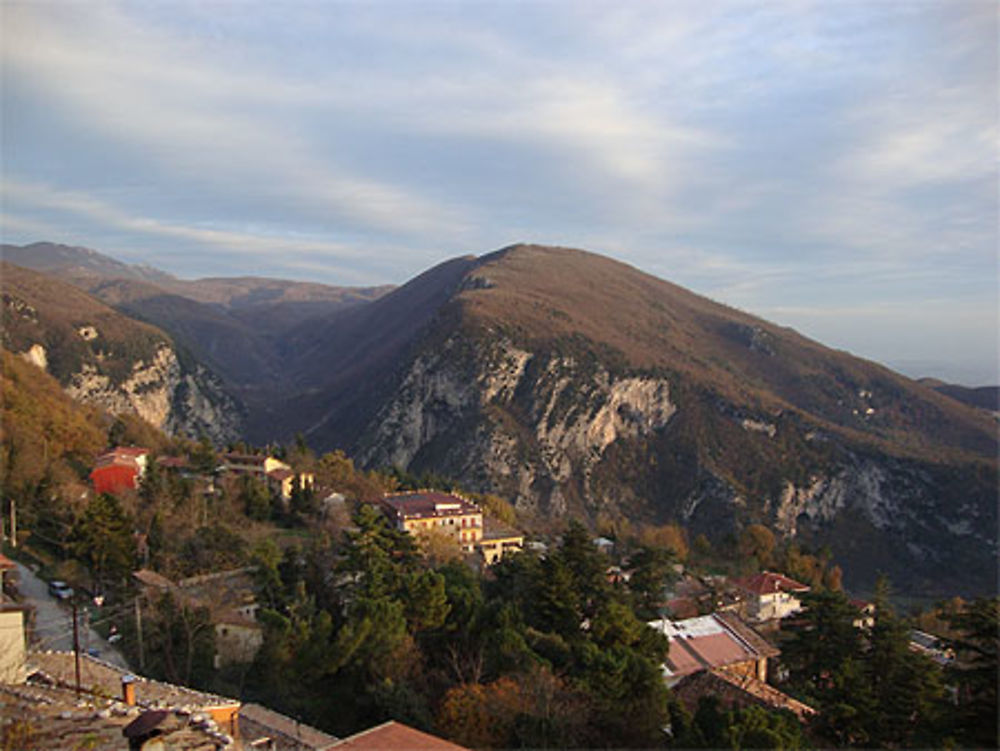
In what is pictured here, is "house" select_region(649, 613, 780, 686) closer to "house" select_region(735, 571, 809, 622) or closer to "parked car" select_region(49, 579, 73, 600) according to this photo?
"house" select_region(735, 571, 809, 622)

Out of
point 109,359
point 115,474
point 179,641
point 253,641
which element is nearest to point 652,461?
point 109,359

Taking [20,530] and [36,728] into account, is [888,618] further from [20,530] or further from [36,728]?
[20,530]

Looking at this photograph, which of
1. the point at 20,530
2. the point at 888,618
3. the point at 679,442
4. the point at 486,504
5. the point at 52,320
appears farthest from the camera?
the point at 679,442

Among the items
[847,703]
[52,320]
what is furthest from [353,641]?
[52,320]

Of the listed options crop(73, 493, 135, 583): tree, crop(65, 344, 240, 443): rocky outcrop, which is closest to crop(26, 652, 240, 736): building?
crop(73, 493, 135, 583): tree

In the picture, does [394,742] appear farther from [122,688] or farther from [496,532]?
[496,532]

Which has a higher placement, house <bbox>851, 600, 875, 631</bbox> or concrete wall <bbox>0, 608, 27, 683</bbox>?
concrete wall <bbox>0, 608, 27, 683</bbox>
